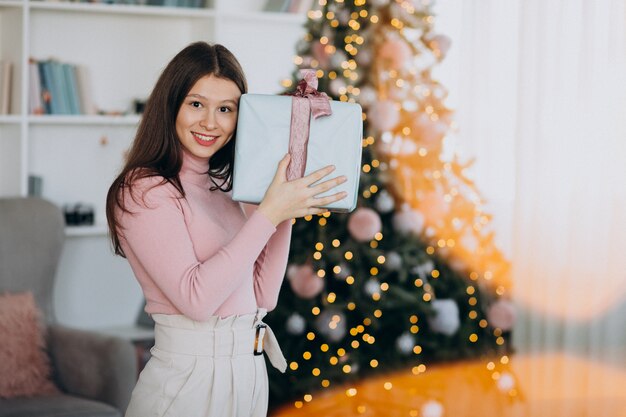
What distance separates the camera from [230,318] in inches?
70.2

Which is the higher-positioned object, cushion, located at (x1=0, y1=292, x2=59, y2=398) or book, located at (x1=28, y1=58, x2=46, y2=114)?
book, located at (x1=28, y1=58, x2=46, y2=114)

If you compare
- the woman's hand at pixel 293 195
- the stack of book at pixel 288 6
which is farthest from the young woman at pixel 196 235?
the stack of book at pixel 288 6

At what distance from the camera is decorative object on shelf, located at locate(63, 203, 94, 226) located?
12.9ft

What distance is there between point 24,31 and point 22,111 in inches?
12.3

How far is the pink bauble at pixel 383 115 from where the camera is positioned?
10.9 feet

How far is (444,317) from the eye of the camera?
3457mm

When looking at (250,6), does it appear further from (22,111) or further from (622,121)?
(622,121)

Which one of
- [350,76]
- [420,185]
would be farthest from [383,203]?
[350,76]

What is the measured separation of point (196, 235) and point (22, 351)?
1.68 m

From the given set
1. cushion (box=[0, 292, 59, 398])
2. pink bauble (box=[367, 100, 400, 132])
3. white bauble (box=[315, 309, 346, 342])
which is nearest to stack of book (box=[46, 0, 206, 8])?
pink bauble (box=[367, 100, 400, 132])

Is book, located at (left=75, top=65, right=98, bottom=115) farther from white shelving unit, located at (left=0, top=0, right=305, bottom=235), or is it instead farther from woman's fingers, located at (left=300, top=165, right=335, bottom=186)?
woman's fingers, located at (left=300, top=165, right=335, bottom=186)

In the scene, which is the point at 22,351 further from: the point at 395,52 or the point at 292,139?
the point at 292,139

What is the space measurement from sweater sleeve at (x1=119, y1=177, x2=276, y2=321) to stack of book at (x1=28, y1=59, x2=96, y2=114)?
2.25 metres

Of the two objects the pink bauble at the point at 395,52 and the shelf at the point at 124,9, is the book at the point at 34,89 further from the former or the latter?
the pink bauble at the point at 395,52
